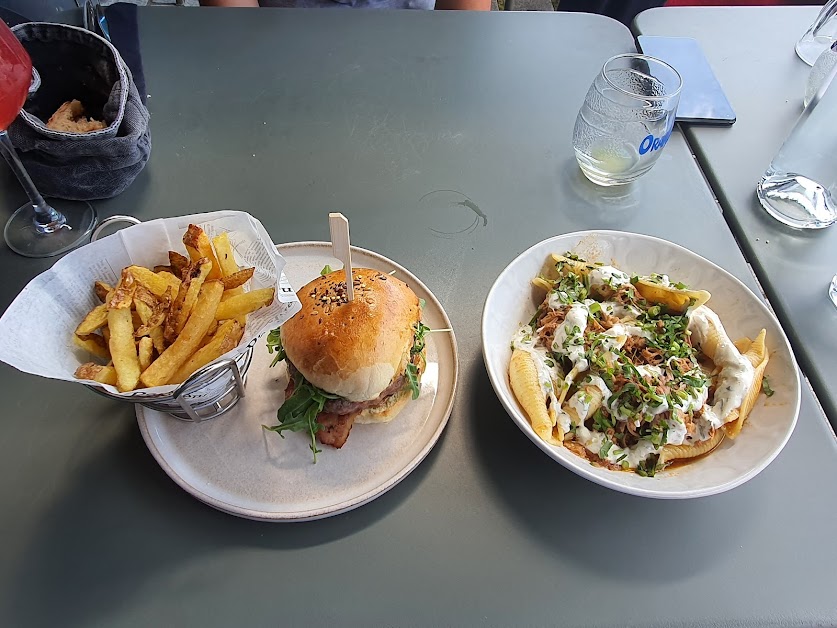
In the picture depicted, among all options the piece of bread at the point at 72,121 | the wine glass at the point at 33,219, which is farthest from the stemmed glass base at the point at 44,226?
the piece of bread at the point at 72,121

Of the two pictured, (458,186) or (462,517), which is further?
(458,186)

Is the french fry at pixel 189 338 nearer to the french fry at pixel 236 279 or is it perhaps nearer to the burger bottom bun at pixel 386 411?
the french fry at pixel 236 279

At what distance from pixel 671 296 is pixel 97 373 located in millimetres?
1005

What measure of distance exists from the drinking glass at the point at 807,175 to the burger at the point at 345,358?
1.02 metres

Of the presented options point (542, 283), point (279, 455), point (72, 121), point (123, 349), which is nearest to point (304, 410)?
point (279, 455)

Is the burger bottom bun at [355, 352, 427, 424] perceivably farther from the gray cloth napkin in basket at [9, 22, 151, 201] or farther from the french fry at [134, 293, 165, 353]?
the gray cloth napkin in basket at [9, 22, 151, 201]

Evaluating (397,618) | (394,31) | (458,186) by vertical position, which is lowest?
(397,618)

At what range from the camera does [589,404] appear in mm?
1010

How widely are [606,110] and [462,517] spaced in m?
1.03

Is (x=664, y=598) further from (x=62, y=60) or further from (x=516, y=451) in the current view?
(x=62, y=60)

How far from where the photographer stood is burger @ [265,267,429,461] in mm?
985

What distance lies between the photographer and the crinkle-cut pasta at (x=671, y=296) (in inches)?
44.9

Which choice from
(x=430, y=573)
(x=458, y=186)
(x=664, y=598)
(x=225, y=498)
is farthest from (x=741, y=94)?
(x=225, y=498)

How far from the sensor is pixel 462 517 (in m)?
0.98
